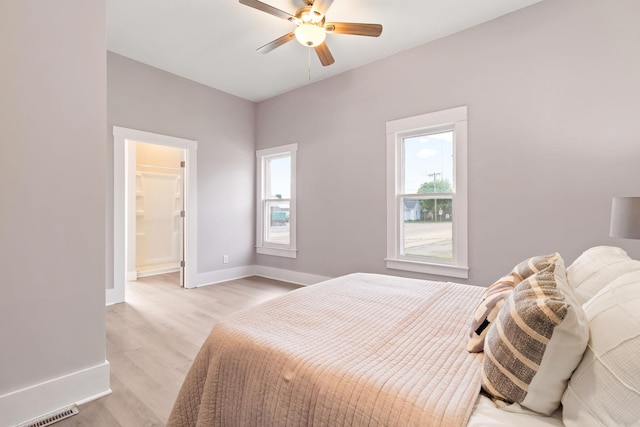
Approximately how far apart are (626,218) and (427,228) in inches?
73.5

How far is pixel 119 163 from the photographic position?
12.0 feet

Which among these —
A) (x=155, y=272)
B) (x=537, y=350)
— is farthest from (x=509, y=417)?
(x=155, y=272)

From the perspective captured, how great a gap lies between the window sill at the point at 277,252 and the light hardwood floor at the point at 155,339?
44 cm

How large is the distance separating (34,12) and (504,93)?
11.8 ft

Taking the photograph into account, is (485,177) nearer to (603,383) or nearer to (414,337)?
(414,337)

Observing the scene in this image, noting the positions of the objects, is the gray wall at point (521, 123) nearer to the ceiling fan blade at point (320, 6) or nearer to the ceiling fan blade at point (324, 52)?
the ceiling fan blade at point (324, 52)

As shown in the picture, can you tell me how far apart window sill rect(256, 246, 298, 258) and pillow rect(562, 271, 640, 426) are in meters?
4.01

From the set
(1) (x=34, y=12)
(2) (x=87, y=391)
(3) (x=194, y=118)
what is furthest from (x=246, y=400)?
(3) (x=194, y=118)

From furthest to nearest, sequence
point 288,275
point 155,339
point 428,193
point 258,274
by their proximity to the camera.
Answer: point 258,274
point 288,275
point 428,193
point 155,339

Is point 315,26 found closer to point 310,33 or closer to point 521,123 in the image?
point 310,33

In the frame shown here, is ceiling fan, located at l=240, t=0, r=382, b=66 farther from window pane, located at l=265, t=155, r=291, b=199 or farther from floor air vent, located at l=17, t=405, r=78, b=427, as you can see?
floor air vent, located at l=17, t=405, r=78, b=427

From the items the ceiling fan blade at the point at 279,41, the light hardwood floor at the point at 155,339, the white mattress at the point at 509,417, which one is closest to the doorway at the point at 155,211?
the light hardwood floor at the point at 155,339

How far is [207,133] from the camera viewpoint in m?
4.59

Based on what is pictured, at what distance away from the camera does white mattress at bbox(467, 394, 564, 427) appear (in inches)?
30.9
